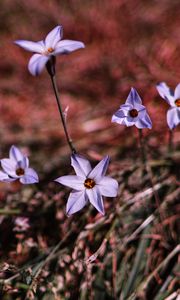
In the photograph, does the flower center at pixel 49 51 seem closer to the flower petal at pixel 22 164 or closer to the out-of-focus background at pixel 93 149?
the flower petal at pixel 22 164

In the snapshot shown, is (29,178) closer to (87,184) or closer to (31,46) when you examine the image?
(87,184)

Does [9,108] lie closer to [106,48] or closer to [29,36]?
[29,36]

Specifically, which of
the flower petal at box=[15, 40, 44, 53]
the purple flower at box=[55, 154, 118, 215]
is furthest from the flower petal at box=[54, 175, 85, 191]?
the flower petal at box=[15, 40, 44, 53]

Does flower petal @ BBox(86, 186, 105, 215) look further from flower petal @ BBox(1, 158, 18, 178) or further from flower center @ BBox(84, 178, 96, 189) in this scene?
flower petal @ BBox(1, 158, 18, 178)

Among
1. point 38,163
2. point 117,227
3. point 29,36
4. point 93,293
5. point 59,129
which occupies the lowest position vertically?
point 93,293

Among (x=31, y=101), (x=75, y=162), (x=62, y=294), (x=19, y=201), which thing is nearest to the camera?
(x=75, y=162)

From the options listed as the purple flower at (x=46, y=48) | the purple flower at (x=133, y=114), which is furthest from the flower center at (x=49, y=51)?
the purple flower at (x=133, y=114)

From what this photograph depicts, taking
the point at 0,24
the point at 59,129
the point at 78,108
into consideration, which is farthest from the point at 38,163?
the point at 0,24
